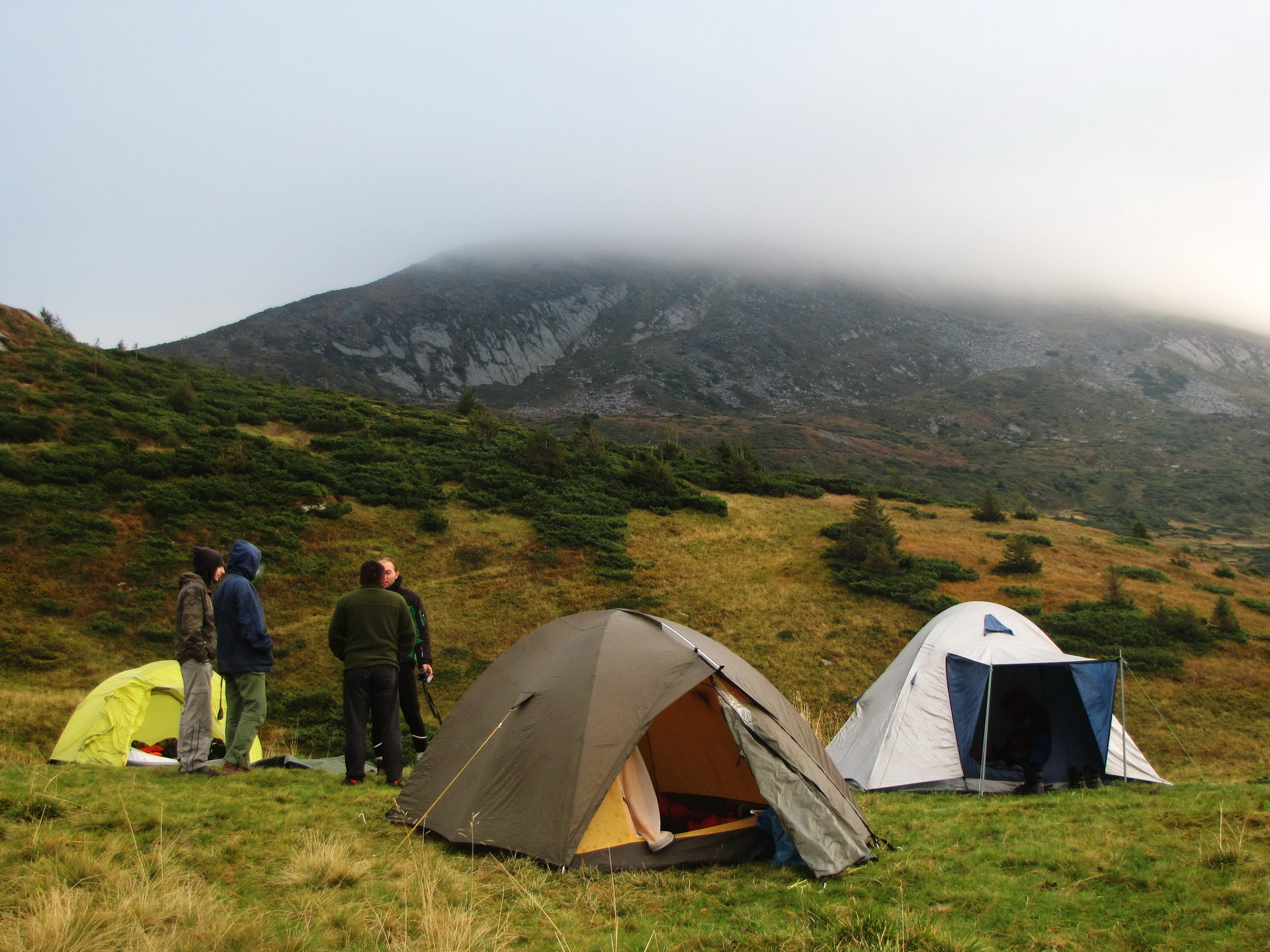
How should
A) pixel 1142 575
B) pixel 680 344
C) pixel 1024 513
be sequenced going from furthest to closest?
1. pixel 680 344
2. pixel 1024 513
3. pixel 1142 575

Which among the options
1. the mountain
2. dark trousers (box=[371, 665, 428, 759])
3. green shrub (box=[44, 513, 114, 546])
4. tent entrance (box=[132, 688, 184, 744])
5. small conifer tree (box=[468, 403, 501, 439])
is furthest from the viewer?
the mountain

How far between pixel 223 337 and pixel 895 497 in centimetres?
10999

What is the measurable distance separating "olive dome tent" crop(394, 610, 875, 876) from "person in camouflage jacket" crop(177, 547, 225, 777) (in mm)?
2386

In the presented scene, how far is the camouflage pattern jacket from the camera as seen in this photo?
6844 millimetres

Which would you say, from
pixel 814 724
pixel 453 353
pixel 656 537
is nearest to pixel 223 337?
pixel 453 353

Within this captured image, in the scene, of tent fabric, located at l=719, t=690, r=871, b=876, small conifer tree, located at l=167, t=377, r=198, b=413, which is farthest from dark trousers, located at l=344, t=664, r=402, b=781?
small conifer tree, located at l=167, t=377, r=198, b=413

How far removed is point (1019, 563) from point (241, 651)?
2442 cm

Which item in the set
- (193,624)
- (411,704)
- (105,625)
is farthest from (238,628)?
(105,625)

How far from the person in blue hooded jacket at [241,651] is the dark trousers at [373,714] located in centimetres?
79

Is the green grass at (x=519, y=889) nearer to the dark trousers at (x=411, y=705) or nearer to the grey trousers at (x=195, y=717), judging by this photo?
the grey trousers at (x=195, y=717)

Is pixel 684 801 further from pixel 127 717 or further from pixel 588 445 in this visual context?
pixel 588 445

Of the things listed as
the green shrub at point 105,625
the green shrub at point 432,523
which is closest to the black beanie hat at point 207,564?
the green shrub at point 105,625

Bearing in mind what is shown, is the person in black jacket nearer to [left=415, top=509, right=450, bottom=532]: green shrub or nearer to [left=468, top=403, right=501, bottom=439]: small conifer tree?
[left=415, top=509, right=450, bottom=532]: green shrub

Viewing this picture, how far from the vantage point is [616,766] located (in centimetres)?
550
